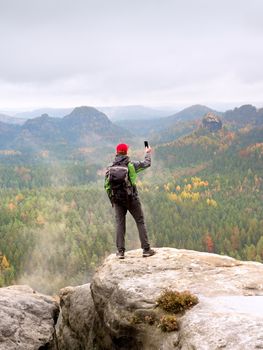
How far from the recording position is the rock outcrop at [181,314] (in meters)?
13.7

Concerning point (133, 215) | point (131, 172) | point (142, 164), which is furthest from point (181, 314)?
point (142, 164)

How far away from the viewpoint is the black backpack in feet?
65.9

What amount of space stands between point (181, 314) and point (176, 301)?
1.92 feet

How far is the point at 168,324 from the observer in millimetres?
15766

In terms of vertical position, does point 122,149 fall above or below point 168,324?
above

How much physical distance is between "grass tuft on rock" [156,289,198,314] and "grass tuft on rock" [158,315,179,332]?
1.64 feet

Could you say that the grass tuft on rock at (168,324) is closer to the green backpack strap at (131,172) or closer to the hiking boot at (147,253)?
the hiking boot at (147,253)

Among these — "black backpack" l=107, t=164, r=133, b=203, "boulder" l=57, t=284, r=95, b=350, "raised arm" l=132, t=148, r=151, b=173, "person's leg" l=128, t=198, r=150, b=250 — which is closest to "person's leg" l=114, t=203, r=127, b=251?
"person's leg" l=128, t=198, r=150, b=250

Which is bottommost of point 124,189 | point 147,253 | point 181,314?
point 181,314

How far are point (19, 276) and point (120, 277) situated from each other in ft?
548

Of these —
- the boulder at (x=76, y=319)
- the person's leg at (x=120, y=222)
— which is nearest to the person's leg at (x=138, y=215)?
the person's leg at (x=120, y=222)

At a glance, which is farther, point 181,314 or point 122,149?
point 122,149

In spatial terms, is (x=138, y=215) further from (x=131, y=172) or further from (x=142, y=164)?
(x=142, y=164)

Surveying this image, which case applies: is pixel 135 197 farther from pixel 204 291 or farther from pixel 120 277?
pixel 204 291
